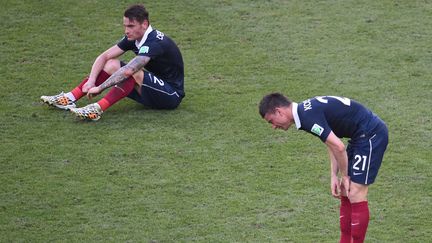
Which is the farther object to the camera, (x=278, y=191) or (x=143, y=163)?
(x=143, y=163)

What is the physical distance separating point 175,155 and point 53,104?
182 centimetres

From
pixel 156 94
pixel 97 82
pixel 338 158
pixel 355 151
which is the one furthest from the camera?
pixel 97 82

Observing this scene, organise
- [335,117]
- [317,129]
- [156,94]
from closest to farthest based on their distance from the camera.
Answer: [317,129], [335,117], [156,94]

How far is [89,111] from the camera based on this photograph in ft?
31.1

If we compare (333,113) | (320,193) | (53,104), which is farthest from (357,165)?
(53,104)

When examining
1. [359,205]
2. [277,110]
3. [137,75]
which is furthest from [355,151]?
[137,75]

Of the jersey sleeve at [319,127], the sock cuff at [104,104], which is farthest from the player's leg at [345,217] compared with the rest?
the sock cuff at [104,104]

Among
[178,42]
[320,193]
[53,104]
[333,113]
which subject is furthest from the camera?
[178,42]

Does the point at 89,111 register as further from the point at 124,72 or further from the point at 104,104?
the point at 124,72

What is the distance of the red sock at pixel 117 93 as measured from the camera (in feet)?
31.1

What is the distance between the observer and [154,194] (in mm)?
8000

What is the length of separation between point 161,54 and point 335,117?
3162 mm

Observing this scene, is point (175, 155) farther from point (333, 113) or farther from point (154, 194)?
point (333, 113)

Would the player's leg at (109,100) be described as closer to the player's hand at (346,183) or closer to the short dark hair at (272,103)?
the short dark hair at (272,103)
